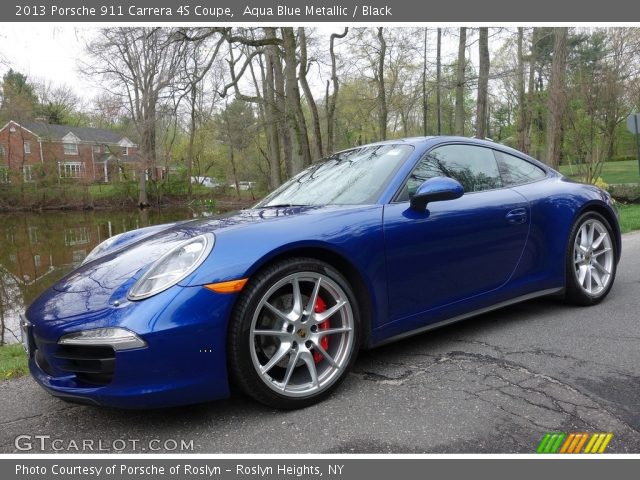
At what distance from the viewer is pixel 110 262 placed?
2.71 metres

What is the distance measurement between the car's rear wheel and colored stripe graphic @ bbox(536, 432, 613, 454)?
0.98 meters

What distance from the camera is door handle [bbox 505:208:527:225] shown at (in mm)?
3449

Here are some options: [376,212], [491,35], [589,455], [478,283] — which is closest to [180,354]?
[376,212]

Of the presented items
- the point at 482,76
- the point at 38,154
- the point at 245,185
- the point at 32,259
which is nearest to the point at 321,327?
the point at 32,259

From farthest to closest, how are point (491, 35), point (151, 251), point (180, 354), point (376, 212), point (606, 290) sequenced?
point (491, 35) < point (606, 290) < point (376, 212) < point (151, 251) < point (180, 354)

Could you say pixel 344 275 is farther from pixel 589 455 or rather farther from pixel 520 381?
pixel 589 455

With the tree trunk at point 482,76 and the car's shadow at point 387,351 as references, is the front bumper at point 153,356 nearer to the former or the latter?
the car's shadow at point 387,351

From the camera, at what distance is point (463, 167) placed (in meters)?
3.54

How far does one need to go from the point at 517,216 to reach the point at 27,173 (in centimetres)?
4341

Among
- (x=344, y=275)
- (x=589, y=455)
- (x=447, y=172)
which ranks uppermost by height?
(x=447, y=172)

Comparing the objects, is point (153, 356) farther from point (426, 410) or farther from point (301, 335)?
point (426, 410)

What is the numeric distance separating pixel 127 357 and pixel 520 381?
198 centimetres

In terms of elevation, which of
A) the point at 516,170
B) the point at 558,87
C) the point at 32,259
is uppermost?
the point at 558,87

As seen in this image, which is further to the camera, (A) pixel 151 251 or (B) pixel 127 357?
(A) pixel 151 251
